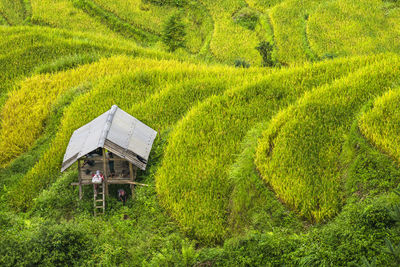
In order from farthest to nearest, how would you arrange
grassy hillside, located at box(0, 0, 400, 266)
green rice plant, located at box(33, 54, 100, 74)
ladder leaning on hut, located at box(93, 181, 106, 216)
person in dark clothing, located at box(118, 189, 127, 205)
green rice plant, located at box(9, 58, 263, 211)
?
green rice plant, located at box(33, 54, 100, 74)
green rice plant, located at box(9, 58, 263, 211)
person in dark clothing, located at box(118, 189, 127, 205)
ladder leaning on hut, located at box(93, 181, 106, 216)
grassy hillside, located at box(0, 0, 400, 266)

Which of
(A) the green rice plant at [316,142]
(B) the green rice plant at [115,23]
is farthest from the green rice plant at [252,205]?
(B) the green rice plant at [115,23]

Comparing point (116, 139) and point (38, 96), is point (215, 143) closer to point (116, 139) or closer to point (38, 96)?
point (116, 139)

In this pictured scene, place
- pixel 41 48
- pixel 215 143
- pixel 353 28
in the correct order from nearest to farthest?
pixel 215 143 < pixel 41 48 < pixel 353 28

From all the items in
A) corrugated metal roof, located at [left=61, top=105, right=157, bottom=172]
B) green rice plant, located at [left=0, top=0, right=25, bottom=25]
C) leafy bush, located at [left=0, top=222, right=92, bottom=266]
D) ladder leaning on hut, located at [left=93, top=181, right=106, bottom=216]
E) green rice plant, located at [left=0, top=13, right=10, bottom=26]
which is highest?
corrugated metal roof, located at [left=61, top=105, right=157, bottom=172]

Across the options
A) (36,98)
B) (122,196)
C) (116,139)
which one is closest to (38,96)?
(36,98)

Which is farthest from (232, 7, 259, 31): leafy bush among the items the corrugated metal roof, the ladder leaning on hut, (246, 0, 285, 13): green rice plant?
the ladder leaning on hut

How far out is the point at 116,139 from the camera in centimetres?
941

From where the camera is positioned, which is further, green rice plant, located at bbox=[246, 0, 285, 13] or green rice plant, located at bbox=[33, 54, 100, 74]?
green rice plant, located at bbox=[246, 0, 285, 13]

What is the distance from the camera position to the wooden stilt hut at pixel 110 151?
9305mm

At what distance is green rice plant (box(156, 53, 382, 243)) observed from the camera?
835 cm

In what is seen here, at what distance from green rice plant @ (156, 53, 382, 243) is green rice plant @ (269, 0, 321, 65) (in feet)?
17.4

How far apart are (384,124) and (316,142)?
1.36 meters

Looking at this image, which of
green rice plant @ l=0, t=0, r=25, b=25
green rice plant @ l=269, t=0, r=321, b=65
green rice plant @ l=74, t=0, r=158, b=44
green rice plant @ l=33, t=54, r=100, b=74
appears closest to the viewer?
green rice plant @ l=33, t=54, r=100, b=74

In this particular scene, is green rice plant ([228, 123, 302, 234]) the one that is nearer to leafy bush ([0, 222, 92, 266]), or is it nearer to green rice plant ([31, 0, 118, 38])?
leafy bush ([0, 222, 92, 266])
